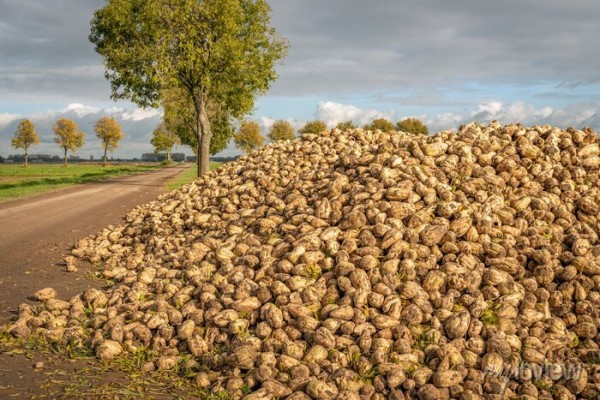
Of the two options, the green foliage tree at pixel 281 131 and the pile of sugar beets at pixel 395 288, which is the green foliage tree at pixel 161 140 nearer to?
the green foliage tree at pixel 281 131

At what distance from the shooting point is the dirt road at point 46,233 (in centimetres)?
1008

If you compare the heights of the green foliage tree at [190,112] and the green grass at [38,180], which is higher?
the green foliage tree at [190,112]

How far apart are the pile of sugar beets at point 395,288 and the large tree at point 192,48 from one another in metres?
21.6

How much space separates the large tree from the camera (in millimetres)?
29859

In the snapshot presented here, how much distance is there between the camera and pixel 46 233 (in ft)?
50.9

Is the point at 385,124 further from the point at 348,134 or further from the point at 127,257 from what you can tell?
the point at 127,257

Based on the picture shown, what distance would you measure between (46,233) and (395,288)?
12093 millimetres

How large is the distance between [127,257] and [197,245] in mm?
2743

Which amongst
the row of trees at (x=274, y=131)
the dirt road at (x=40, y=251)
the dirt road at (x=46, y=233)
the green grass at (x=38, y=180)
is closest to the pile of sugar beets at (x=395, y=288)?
the dirt road at (x=40, y=251)

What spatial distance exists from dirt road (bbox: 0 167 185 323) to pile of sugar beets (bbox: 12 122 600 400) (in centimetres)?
109

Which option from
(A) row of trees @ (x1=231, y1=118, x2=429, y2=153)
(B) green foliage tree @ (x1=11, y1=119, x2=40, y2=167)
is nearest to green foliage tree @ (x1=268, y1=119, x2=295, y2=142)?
(A) row of trees @ (x1=231, y1=118, x2=429, y2=153)

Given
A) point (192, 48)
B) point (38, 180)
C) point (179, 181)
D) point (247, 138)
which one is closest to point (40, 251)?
point (192, 48)

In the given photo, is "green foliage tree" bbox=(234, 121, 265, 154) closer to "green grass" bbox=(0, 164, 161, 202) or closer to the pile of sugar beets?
"green grass" bbox=(0, 164, 161, 202)

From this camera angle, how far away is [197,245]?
9.60 metres
